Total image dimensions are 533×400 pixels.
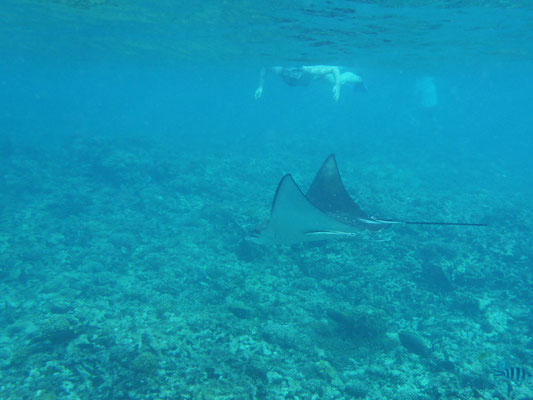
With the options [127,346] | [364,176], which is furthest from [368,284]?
[364,176]

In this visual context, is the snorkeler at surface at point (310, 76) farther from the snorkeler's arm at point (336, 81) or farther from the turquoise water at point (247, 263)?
the turquoise water at point (247, 263)

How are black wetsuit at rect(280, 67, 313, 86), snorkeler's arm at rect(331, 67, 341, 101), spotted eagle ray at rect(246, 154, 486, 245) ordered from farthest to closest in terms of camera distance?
snorkeler's arm at rect(331, 67, 341, 101) → black wetsuit at rect(280, 67, 313, 86) → spotted eagle ray at rect(246, 154, 486, 245)

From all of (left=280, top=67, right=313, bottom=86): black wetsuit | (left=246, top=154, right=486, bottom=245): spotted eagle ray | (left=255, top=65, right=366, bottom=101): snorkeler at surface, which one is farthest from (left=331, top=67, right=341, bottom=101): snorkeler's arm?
(left=246, top=154, right=486, bottom=245): spotted eagle ray

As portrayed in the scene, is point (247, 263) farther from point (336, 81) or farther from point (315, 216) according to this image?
point (336, 81)

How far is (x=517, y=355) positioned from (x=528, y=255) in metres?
5.63

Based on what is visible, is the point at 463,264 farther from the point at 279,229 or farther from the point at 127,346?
the point at 127,346

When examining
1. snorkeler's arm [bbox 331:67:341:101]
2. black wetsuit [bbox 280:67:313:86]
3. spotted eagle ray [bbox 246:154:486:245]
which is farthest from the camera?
snorkeler's arm [bbox 331:67:341:101]

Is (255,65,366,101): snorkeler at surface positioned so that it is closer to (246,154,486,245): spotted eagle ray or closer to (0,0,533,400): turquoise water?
(0,0,533,400): turquoise water

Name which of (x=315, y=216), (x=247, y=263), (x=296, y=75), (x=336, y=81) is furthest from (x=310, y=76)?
(x=315, y=216)

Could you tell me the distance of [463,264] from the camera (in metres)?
10.2

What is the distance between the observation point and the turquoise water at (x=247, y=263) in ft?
19.9

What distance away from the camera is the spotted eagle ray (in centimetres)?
513

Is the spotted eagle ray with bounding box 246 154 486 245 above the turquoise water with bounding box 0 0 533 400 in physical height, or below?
above

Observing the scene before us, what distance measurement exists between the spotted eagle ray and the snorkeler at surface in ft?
30.7
